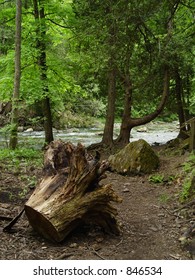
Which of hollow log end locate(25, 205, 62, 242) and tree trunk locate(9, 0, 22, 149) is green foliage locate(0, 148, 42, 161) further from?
hollow log end locate(25, 205, 62, 242)

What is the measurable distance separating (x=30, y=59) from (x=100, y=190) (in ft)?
34.9

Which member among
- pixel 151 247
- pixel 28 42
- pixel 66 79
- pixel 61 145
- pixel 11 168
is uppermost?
pixel 28 42

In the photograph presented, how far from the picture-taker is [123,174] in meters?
9.55

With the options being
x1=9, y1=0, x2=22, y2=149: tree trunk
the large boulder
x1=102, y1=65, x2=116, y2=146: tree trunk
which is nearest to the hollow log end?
the large boulder

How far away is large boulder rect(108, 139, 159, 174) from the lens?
953 cm

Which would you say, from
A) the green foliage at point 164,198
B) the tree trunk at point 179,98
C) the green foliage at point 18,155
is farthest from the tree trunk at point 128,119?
the green foliage at point 164,198

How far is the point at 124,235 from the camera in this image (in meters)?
4.96

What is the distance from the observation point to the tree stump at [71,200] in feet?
14.3

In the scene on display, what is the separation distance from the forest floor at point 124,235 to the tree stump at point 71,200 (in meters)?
0.19

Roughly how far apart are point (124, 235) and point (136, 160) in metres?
4.84

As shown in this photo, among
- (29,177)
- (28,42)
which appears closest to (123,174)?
(29,177)

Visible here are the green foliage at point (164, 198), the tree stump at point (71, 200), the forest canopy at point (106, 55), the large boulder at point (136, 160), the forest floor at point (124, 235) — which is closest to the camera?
the forest floor at point (124, 235)

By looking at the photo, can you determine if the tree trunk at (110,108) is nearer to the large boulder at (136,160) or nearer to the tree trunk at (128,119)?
the tree trunk at (128,119)
